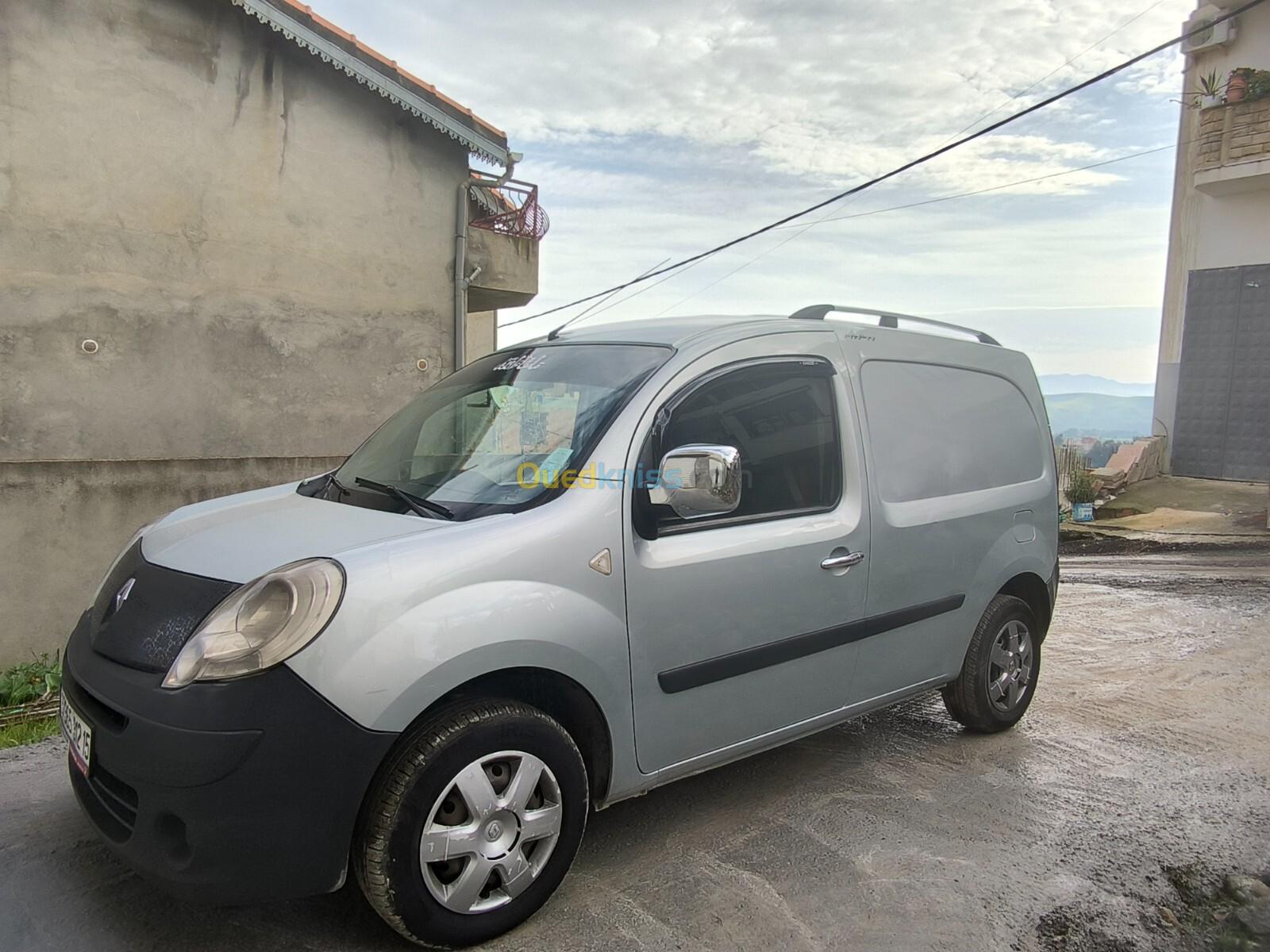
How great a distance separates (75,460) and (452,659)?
5.97 meters

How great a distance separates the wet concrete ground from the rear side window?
1.25 m

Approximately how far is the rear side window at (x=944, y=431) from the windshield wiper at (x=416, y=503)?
5.69 ft

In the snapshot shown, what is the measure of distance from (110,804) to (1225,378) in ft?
53.6

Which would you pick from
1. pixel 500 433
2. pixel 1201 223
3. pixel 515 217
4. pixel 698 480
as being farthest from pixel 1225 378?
pixel 500 433

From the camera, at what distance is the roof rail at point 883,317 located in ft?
11.8

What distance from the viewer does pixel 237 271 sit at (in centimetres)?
818

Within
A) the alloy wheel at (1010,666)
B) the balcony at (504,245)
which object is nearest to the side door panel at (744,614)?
the alloy wheel at (1010,666)

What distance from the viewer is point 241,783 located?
2066mm

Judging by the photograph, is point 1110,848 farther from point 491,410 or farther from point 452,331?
point 452,331

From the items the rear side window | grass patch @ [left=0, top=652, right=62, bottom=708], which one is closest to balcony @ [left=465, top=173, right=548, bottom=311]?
grass patch @ [left=0, top=652, right=62, bottom=708]

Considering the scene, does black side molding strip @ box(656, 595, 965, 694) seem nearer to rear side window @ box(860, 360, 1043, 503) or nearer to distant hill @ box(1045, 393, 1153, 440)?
rear side window @ box(860, 360, 1043, 503)

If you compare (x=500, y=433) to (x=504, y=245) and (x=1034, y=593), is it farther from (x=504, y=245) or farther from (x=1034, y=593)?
(x=504, y=245)

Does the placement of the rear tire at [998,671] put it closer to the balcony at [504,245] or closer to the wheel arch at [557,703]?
the wheel arch at [557,703]

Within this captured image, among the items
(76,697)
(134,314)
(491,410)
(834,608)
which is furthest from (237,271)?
(834,608)
